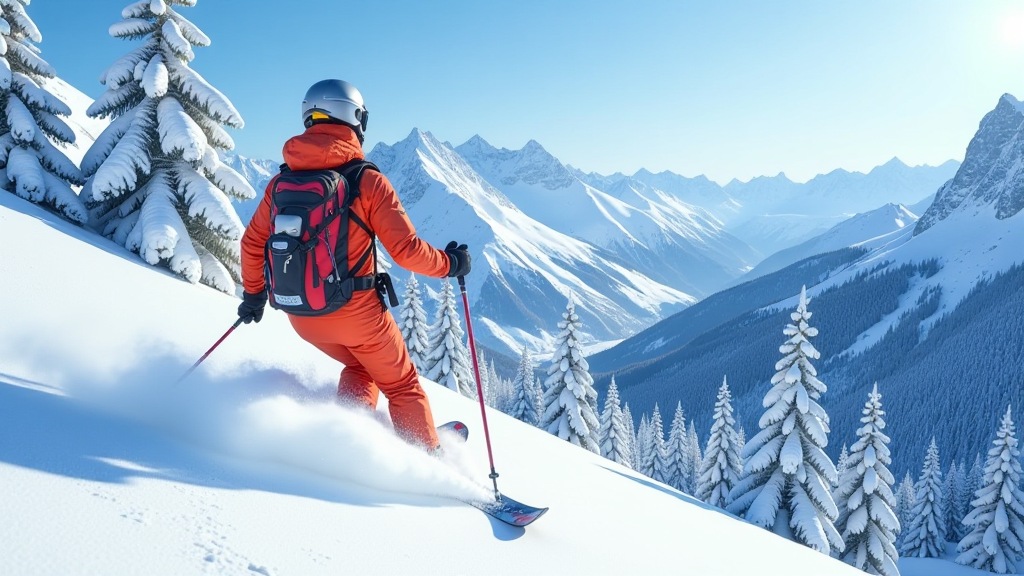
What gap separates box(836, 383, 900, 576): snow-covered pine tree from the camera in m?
18.2

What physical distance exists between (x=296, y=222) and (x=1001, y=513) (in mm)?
37805

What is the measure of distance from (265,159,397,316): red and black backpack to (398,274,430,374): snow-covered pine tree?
19.8 m

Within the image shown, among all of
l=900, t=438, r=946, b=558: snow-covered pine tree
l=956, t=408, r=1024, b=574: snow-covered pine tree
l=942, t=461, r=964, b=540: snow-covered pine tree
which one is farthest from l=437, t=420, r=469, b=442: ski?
l=942, t=461, r=964, b=540: snow-covered pine tree

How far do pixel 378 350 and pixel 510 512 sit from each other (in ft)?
4.76

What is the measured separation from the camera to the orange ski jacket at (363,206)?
3523mm

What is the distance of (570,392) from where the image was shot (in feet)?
72.3

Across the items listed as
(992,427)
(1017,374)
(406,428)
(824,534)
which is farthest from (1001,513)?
(1017,374)

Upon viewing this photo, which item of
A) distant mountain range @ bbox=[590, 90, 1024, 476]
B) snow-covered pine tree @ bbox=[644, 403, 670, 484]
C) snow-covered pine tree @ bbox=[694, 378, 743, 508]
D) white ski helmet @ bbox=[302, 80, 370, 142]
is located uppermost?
distant mountain range @ bbox=[590, 90, 1024, 476]

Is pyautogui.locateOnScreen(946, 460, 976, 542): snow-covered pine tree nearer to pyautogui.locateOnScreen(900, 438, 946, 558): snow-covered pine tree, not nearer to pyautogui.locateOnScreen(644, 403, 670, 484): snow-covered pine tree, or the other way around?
pyautogui.locateOnScreen(900, 438, 946, 558): snow-covered pine tree

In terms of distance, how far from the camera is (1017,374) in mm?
91875

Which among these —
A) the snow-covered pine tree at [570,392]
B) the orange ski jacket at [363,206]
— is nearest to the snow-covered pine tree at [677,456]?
the snow-covered pine tree at [570,392]

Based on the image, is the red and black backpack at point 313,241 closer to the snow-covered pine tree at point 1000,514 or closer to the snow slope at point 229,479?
the snow slope at point 229,479

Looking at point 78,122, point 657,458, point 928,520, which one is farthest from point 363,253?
point 928,520

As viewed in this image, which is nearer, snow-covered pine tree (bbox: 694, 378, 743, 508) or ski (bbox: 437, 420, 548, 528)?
ski (bbox: 437, 420, 548, 528)
